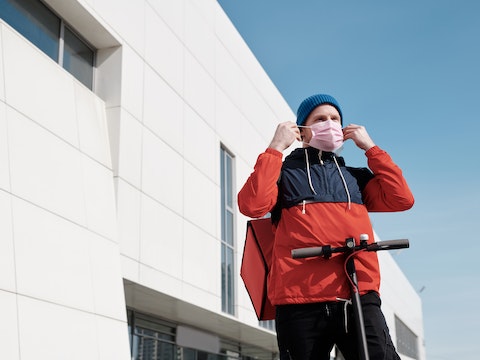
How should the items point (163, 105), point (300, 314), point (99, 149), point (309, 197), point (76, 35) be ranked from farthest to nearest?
point (163, 105), point (76, 35), point (99, 149), point (309, 197), point (300, 314)

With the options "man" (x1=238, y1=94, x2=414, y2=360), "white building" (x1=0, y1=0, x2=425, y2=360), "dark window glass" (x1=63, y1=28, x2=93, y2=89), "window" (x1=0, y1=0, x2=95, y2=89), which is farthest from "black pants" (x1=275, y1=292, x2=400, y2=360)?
"dark window glass" (x1=63, y1=28, x2=93, y2=89)

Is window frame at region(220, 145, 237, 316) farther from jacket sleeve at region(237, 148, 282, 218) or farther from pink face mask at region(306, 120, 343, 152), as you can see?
jacket sleeve at region(237, 148, 282, 218)

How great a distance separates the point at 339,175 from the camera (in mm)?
3055

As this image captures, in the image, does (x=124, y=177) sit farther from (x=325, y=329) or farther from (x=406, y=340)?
(x=406, y=340)

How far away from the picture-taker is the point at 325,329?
2.71 m

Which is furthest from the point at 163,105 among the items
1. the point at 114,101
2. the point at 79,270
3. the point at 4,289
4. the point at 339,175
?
the point at 339,175

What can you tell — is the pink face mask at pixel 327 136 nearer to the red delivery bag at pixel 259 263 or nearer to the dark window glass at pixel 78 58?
the red delivery bag at pixel 259 263

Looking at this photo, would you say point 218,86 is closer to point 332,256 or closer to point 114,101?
point 114,101

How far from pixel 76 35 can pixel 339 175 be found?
24.8ft

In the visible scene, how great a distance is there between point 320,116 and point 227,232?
11107mm

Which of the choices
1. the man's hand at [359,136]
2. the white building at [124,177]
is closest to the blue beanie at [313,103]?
the man's hand at [359,136]

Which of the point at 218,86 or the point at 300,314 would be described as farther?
the point at 218,86

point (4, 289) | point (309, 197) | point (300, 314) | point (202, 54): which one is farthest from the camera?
point (202, 54)

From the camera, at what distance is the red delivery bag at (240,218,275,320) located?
303 centimetres
